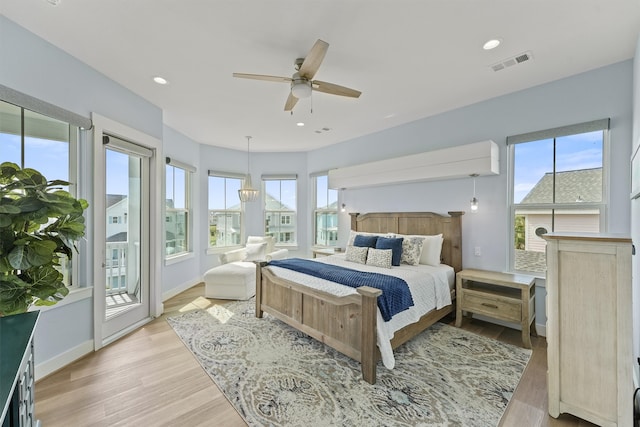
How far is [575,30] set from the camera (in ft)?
7.06

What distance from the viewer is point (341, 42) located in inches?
89.7

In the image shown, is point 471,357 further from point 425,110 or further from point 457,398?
point 425,110

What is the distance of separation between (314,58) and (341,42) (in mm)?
447

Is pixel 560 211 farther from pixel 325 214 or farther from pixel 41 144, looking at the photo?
pixel 41 144

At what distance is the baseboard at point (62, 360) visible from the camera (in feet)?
7.53

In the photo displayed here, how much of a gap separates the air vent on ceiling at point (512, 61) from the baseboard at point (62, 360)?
4873 mm

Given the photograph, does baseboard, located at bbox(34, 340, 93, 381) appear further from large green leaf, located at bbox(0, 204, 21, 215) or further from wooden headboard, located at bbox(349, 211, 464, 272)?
wooden headboard, located at bbox(349, 211, 464, 272)

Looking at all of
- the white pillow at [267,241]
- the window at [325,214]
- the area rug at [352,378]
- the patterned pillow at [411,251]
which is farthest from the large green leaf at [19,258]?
the window at [325,214]

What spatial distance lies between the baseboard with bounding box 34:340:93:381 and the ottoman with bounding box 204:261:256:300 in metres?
1.75

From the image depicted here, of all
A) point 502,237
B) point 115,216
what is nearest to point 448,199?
point 502,237

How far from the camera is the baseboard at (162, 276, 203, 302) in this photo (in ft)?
14.4

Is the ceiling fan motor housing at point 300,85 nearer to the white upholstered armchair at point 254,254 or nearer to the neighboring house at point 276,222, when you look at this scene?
the white upholstered armchair at point 254,254

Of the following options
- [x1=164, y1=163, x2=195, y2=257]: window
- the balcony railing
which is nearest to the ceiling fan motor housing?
the balcony railing

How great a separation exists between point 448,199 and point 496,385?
235 cm
